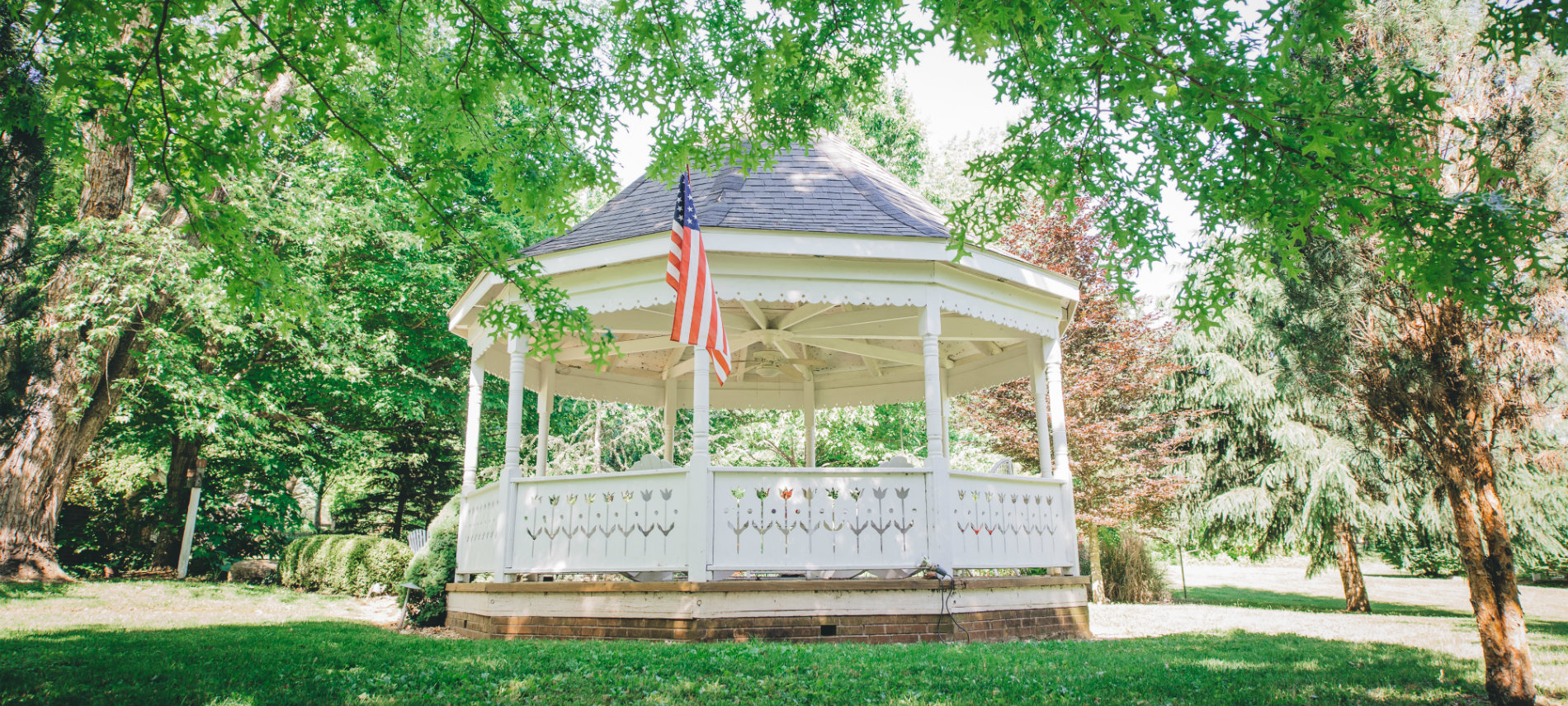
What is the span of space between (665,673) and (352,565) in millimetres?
10637

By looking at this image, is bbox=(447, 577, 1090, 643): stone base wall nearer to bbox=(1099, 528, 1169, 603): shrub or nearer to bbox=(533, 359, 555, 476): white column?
bbox=(533, 359, 555, 476): white column

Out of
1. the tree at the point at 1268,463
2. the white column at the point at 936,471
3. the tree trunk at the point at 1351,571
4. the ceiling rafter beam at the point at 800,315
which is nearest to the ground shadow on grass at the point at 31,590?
the ceiling rafter beam at the point at 800,315

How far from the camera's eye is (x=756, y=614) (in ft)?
23.0

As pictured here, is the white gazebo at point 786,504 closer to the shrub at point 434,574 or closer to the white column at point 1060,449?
the white column at point 1060,449

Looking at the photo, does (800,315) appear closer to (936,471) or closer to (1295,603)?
(936,471)

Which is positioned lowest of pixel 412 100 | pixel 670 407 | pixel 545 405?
pixel 545 405

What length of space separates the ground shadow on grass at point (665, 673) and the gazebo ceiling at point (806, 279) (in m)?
3.06

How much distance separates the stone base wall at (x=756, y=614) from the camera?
6.97m

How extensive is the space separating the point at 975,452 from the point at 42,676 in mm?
16505

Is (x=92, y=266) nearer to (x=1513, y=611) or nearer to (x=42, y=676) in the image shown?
(x=42, y=676)

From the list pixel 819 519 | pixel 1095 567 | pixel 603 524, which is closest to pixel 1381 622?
pixel 1095 567

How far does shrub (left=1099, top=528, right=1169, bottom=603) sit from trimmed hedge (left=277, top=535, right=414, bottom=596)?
1287 cm

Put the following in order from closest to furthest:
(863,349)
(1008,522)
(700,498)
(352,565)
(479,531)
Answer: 1. (700,498)
2. (1008,522)
3. (479,531)
4. (863,349)
5. (352,565)

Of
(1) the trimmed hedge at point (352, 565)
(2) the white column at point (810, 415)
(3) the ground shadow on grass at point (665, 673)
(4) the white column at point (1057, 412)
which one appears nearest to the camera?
(3) the ground shadow on grass at point (665, 673)
